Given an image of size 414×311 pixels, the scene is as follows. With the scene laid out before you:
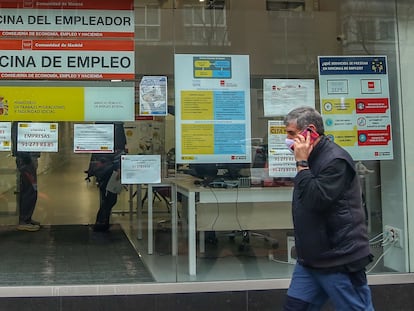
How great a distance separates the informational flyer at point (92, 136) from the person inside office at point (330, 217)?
239 centimetres

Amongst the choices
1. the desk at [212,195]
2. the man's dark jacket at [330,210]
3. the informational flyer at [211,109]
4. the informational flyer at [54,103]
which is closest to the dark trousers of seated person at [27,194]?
the informational flyer at [54,103]

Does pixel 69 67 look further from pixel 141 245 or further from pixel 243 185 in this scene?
pixel 141 245

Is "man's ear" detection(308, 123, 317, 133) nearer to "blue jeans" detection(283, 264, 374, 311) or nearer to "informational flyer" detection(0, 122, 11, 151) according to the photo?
"blue jeans" detection(283, 264, 374, 311)

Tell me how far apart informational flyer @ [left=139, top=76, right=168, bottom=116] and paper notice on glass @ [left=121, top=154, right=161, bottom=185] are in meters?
0.44

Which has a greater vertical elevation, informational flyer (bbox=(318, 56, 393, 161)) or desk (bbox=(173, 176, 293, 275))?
informational flyer (bbox=(318, 56, 393, 161))

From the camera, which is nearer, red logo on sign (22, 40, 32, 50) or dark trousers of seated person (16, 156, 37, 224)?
red logo on sign (22, 40, 32, 50)

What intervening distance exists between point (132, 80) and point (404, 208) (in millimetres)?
2904

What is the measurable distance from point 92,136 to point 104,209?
2.76m

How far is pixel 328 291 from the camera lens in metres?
2.75

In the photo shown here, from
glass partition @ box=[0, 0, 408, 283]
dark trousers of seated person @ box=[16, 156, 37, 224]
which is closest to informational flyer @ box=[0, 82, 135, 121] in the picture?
glass partition @ box=[0, 0, 408, 283]

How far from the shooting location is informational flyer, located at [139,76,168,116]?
15.7ft

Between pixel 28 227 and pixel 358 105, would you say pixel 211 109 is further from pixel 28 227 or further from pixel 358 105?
pixel 28 227

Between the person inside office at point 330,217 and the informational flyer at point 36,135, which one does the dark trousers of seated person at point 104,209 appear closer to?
the informational flyer at point 36,135

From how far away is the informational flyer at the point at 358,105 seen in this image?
4957mm
